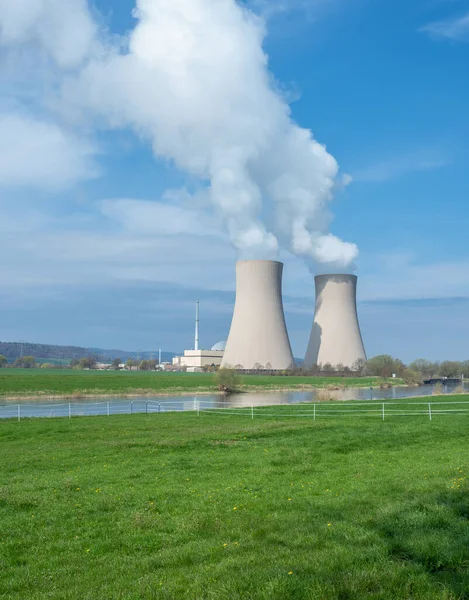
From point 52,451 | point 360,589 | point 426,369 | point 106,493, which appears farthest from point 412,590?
point 426,369

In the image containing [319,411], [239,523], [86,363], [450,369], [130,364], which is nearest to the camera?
[239,523]

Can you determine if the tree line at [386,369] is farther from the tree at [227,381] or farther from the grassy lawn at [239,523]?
the grassy lawn at [239,523]

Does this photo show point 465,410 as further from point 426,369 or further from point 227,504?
point 426,369

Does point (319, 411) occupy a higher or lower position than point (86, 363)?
higher

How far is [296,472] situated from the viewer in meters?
7.51

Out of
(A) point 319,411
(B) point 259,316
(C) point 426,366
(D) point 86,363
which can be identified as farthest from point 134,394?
(D) point 86,363

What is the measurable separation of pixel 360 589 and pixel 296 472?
4382mm

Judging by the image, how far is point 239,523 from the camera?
4.77 m

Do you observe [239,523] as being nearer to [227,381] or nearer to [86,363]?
[227,381]

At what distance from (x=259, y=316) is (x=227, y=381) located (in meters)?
9.64

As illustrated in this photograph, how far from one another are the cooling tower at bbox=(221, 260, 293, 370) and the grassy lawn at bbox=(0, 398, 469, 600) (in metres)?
34.0

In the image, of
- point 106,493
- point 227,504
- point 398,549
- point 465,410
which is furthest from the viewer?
point 465,410

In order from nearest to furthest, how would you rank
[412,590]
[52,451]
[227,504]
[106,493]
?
[412,590] < [227,504] < [106,493] < [52,451]

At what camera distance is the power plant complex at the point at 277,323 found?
4422 cm
